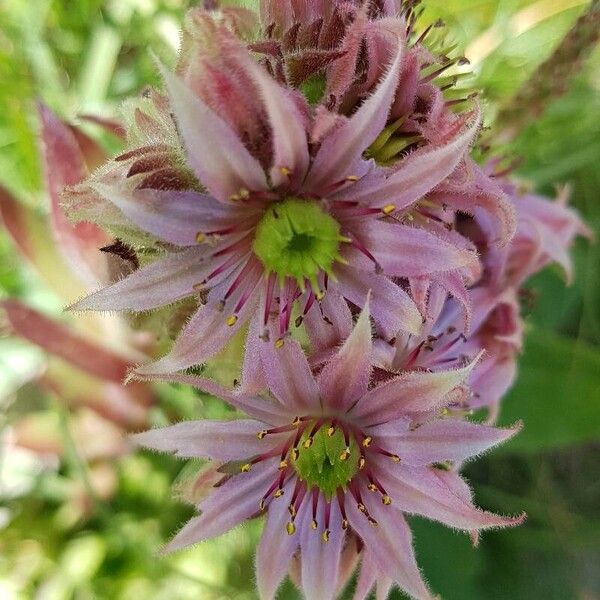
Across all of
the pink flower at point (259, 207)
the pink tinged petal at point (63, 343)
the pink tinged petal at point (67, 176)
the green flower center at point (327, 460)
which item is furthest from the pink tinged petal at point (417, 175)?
the pink tinged petal at point (63, 343)

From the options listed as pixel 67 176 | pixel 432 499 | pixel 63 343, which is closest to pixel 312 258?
pixel 432 499

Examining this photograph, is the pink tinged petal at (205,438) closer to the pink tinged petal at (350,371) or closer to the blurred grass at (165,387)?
the pink tinged petal at (350,371)

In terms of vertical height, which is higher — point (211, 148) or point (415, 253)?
point (211, 148)

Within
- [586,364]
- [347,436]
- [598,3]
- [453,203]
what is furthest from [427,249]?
[586,364]

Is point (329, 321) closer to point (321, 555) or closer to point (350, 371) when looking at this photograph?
point (350, 371)

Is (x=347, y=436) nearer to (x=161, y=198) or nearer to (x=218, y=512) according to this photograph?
(x=218, y=512)

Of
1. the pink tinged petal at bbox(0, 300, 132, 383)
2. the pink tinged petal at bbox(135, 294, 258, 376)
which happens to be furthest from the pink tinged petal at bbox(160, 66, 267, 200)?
the pink tinged petal at bbox(0, 300, 132, 383)
